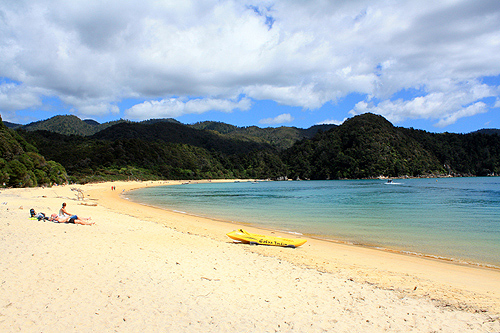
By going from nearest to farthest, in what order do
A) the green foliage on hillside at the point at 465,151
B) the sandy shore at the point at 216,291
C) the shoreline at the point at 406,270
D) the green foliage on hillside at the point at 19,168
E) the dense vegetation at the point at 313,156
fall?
the sandy shore at the point at 216,291 → the shoreline at the point at 406,270 → the green foliage on hillside at the point at 19,168 → the dense vegetation at the point at 313,156 → the green foliage on hillside at the point at 465,151

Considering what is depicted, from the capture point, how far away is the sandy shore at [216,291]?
4.45 metres

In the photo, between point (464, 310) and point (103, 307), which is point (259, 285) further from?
point (464, 310)

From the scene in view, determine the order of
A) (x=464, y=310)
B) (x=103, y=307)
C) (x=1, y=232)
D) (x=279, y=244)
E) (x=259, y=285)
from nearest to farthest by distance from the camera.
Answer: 1. (x=103, y=307)
2. (x=464, y=310)
3. (x=259, y=285)
4. (x=1, y=232)
5. (x=279, y=244)

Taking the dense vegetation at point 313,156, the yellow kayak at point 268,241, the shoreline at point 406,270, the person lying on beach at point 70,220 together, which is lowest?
the shoreline at point 406,270

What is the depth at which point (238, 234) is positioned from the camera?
11.4 m

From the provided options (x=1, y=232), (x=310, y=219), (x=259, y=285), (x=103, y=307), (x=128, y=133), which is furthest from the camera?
(x=128, y=133)

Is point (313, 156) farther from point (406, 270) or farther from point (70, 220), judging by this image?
point (406, 270)

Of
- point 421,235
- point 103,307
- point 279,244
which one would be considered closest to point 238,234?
point 279,244

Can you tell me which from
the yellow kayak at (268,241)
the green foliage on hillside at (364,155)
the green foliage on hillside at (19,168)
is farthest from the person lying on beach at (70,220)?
the green foliage on hillside at (364,155)

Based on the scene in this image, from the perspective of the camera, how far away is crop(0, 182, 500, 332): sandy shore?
14.6 feet

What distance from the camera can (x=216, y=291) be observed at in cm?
564

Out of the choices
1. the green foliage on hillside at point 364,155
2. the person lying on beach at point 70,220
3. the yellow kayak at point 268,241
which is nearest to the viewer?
the yellow kayak at point 268,241

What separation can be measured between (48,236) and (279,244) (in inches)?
306

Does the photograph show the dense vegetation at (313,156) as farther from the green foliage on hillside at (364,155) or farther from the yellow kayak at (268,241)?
the yellow kayak at (268,241)
